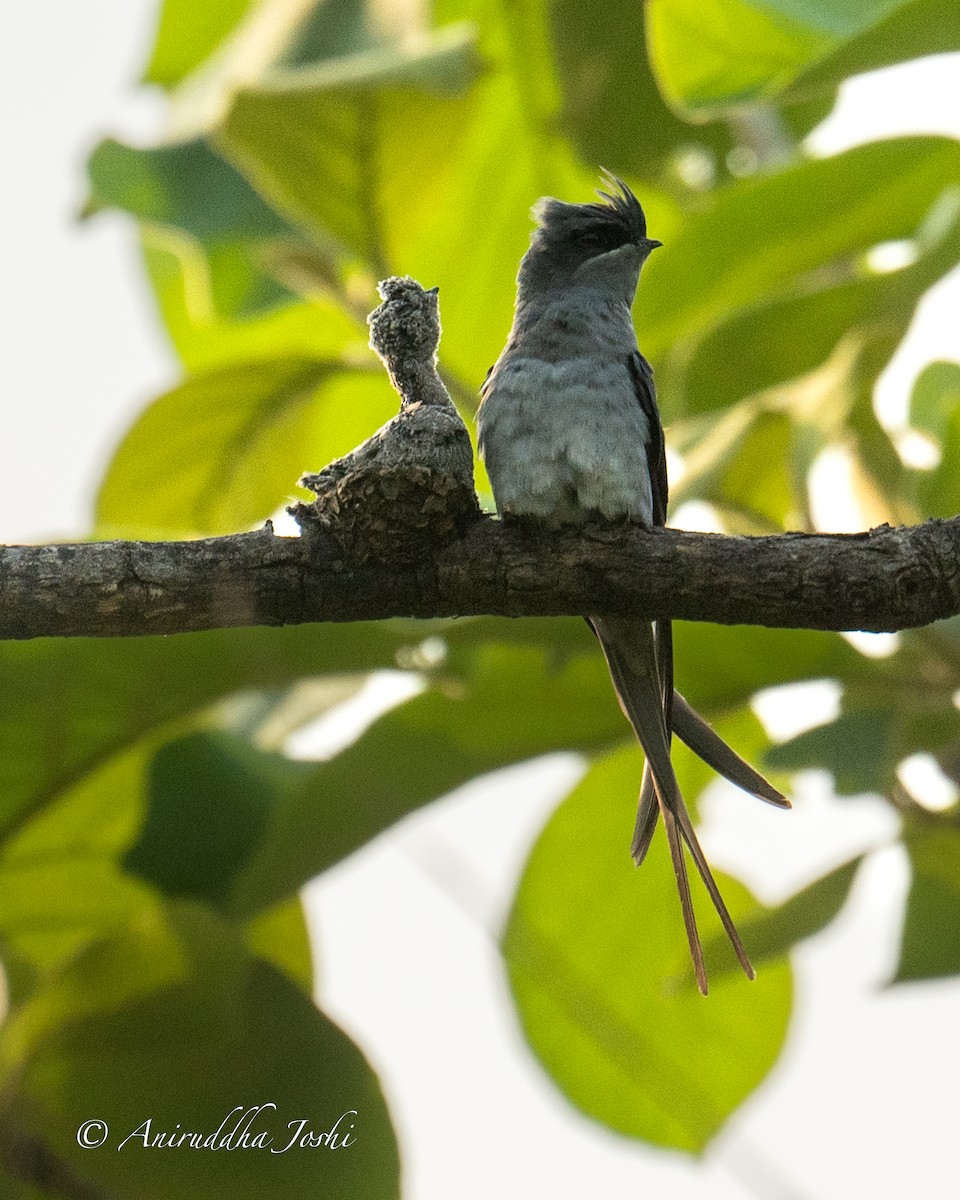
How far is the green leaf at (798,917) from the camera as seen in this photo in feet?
11.2

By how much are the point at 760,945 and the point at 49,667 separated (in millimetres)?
1913

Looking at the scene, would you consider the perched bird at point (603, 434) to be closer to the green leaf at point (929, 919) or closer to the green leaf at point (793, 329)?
the green leaf at point (793, 329)

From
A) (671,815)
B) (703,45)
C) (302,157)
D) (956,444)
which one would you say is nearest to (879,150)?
(703,45)

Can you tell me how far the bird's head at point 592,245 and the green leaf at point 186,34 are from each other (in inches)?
73.5

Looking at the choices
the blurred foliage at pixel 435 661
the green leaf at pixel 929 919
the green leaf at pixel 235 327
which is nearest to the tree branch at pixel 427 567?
the blurred foliage at pixel 435 661

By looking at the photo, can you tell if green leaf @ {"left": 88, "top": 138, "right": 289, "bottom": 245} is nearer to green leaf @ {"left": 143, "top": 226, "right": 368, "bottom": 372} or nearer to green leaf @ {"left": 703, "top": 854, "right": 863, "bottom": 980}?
green leaf @ {"left": 143, "top": 226, "right": 368, "bottom": 372}

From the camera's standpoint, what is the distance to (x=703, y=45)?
12.4ft

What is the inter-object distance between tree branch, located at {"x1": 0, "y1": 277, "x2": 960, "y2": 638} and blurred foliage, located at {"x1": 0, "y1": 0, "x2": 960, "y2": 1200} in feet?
2.52

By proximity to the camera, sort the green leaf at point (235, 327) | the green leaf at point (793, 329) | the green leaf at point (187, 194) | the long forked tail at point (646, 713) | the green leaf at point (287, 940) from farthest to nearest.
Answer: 1. the green leaf at point (235, 327)
2. the green leaf at point (187, 194)
3. the green leaf at point (287, 940)
4. the green leaf at point (793, 329)
5. the long forked tail at point (646, 713)

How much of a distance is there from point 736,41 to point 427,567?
6.91 ft

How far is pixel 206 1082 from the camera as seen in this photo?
343cm

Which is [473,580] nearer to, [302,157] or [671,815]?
[671,815]

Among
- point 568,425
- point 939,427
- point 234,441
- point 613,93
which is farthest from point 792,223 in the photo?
point 234,441

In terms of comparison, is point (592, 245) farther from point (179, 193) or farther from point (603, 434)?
point (179, 193)
